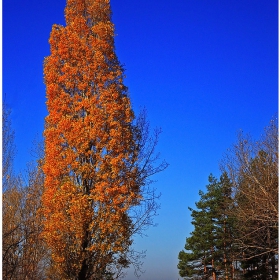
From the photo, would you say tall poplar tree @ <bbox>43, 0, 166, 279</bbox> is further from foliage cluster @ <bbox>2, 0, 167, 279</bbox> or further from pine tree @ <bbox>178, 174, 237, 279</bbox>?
pine tree @ <bbox>178, 174, 237, 279</bbox>

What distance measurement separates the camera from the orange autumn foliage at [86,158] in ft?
34.0

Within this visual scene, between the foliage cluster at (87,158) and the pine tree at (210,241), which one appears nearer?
the foliage cluster at (87,158)

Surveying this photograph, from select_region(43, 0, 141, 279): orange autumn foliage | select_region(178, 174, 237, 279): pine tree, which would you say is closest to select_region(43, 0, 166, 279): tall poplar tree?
select_region(43, 0, 141, 279): orange autumn foliage

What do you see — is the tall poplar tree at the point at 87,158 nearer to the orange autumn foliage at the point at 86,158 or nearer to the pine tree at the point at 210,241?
the orange autumn foliage at the point at 86,158

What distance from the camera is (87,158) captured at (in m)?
10.9

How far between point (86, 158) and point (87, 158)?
0.08 feet

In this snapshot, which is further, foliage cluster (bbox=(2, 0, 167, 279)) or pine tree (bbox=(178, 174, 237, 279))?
pine tree (bbox=(178, 174, 237, 279))

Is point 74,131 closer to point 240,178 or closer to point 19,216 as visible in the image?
point 19,216

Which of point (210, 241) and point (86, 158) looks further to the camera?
point (210, 241)

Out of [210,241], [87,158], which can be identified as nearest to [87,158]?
[87,158]

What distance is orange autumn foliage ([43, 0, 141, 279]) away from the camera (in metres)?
10.4

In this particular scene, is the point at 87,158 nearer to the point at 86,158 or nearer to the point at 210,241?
the point at 86,158

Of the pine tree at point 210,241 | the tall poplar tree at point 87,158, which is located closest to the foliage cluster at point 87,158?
the tall poplar tree at point 87,158

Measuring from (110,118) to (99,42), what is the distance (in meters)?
2.28
